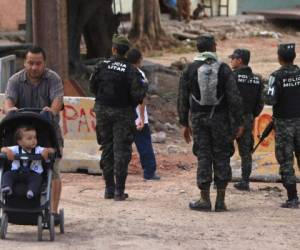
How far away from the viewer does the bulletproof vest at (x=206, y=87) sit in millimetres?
9438

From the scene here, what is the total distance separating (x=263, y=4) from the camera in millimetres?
38500

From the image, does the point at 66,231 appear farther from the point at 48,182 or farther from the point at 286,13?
the point at 286,13

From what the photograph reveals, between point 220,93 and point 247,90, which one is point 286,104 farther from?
point 247,90

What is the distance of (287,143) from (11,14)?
1911 cm

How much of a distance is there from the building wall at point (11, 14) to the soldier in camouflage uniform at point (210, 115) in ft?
61.4

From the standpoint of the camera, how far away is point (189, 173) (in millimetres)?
13148

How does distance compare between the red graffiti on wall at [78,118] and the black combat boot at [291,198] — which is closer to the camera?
the black combat boot at [291,198]

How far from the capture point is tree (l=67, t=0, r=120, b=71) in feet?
63.9

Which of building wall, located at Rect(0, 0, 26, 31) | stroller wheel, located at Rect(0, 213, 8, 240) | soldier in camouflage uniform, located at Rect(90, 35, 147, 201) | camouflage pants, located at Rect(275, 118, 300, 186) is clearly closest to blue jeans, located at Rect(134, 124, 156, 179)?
soldier in camouflage uniform, located at Rect(90, 35, 147, 201)

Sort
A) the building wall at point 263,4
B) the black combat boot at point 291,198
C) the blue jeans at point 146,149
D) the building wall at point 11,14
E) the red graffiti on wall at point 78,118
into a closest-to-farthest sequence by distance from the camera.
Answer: the black combat boot at point 291,198
the blue jeans at point 146,149
the red graffiti on wall at point 78,118
the building wall at point 11,14
the building wall at point 263,4

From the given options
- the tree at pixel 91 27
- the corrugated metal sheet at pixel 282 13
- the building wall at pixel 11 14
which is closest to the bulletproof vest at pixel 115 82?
the tree at pixel 91 27

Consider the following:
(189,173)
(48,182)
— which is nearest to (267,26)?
(189,173)

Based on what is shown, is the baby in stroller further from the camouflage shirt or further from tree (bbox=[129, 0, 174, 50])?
tree (bbox=[129, 0, 174, 50])

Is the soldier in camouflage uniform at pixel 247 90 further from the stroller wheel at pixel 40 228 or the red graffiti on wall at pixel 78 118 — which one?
the stroller wheel at pixel 40 228
